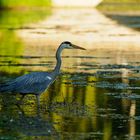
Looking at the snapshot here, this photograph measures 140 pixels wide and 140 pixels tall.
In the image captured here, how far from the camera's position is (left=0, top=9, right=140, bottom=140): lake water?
11.4 metres

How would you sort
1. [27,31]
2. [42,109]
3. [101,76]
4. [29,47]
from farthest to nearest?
[27,31] → [29,47] → [101,76] → [42,109]

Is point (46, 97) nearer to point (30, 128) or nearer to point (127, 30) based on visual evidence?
point (30, 128)

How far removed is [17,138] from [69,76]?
29.2ft

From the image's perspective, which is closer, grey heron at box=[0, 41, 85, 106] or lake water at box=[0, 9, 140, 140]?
lake water at box=[0, 9, 140, 140]

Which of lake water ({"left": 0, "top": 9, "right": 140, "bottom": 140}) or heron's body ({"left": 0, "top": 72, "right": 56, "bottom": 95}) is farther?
heron's body ({"left": 0, "top": 72, "right": 56, "bottom": 95})

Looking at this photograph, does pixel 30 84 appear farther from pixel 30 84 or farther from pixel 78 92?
pixel 78 92

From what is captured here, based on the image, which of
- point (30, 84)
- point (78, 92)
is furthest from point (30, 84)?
point (78, 92)

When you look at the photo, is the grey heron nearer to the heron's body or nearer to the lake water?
the heron's body

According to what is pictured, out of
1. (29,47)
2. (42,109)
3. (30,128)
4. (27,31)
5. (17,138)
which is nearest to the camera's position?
(17,138)

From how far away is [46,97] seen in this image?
15.5 metres

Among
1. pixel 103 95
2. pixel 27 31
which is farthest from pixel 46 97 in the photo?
pixel 27 31

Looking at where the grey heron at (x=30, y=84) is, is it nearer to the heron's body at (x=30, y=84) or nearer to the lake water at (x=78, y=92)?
the heron's body at (x=30, y=84)

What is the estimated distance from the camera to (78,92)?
16.3 meters

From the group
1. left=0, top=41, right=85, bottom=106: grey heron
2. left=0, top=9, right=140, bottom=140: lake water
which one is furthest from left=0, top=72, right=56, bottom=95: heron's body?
left=0, top=9, right=140, bottom=140: lake water
